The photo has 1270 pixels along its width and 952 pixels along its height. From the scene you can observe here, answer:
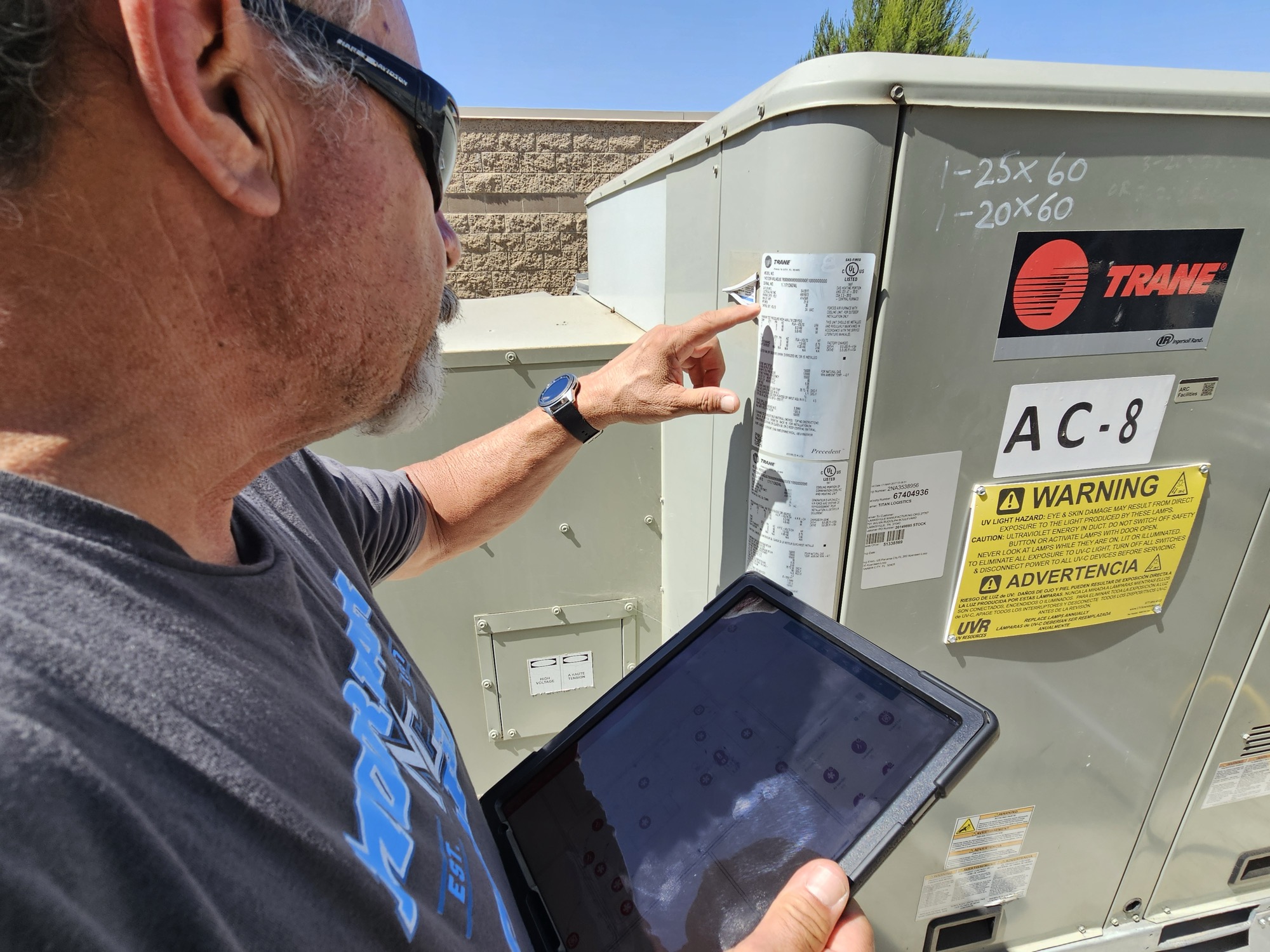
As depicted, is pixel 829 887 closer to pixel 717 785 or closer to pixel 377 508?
pixel 717 785

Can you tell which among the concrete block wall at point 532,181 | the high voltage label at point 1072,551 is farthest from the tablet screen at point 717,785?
the concrete block wall at point 532,181

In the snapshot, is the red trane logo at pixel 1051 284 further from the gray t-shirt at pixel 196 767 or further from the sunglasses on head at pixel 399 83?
the gray t-shirt at pixel 196 767

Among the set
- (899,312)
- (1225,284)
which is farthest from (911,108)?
(1225,284)

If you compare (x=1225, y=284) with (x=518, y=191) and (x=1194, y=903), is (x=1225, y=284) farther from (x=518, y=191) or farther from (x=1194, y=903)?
(x=518, y=191)

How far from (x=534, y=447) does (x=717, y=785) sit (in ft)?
2.29

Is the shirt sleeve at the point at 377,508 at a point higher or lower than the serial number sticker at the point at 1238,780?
higher

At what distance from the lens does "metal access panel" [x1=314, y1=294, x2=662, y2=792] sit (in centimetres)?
145

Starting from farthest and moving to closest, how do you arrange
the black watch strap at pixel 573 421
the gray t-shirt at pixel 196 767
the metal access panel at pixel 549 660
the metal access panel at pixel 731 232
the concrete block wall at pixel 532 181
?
the concrete block wall at pixel 532 181
the metal access panel at pixel 549 660
the black watch strap at pixel 573 421
the metal access panel at pixel 731 232
the gray t-shirt at pixel 196 767

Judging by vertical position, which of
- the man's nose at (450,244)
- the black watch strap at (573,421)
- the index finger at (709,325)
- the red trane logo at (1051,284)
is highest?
the man's nose at (450,244)

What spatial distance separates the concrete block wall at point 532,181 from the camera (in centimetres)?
693

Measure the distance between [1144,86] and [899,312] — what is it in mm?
403

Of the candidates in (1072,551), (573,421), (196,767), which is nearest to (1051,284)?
(1072,551)

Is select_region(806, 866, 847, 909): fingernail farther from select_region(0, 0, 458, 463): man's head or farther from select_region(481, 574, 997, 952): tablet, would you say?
select_region(0, 0, 458, 463): man's head

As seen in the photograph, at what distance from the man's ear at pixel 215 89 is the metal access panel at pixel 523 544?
923 mm
